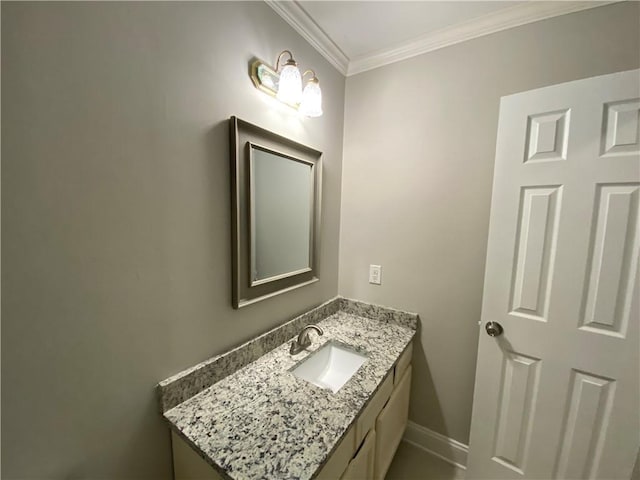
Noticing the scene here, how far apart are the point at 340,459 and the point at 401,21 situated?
188cm

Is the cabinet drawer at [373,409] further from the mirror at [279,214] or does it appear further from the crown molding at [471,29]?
the crown molding at [471,29]

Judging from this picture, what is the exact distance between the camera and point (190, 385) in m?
0.86

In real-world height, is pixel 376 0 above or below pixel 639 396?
above

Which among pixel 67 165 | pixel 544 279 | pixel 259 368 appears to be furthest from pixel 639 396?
pixel 67 165

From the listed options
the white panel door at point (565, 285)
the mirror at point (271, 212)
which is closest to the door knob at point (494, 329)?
the white panel door at point (565, 285)

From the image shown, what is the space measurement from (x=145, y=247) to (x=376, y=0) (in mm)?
1398

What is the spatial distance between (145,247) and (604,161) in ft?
5.46

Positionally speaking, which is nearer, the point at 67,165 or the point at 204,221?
the point at 67,165

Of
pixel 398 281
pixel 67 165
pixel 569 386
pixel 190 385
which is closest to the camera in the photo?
pixel 67 165

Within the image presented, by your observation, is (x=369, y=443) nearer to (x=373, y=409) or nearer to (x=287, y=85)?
(x=373, y=409)

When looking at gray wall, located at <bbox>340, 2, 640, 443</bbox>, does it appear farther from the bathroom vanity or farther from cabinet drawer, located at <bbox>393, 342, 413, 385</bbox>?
the bathroom vanity

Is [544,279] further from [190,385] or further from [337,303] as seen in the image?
[190,385]

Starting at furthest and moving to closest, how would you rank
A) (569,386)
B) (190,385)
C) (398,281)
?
(398,281)
(569,386)
(190,385)

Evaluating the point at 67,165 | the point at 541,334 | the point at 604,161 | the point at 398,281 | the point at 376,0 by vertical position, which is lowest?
the point at 541,334
